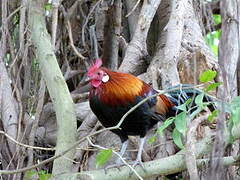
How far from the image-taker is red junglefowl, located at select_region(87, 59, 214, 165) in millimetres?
2473

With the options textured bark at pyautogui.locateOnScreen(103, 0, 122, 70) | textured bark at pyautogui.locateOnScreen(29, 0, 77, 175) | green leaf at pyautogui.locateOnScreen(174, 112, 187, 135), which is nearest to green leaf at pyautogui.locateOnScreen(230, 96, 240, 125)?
green leaf at pyautogui.locateOnScreen(174, 112, 187, 135)

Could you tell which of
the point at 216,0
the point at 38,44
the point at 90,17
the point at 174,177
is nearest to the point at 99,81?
the point at 38,44

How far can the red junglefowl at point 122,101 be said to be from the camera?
247 centimetres

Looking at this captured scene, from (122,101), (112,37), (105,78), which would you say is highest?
(112,37)

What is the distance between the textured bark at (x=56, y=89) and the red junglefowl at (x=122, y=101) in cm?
42

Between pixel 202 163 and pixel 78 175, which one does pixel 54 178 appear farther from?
pixel 202 163

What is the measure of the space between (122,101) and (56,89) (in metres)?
0.52

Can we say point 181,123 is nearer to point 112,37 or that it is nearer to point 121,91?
point 121,91

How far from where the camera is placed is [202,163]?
196cm

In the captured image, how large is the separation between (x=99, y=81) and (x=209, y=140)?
0.75 metres

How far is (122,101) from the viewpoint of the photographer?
2.49 metres

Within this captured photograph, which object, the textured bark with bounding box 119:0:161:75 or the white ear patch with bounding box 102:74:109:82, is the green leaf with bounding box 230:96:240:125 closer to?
the white ear patch with bounding box 102:74:109:82

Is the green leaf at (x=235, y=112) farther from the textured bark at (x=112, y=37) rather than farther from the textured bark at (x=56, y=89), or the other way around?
the textured bark at (x=112, y=37)

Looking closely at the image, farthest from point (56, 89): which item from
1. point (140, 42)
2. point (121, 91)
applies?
point (140, 42)
